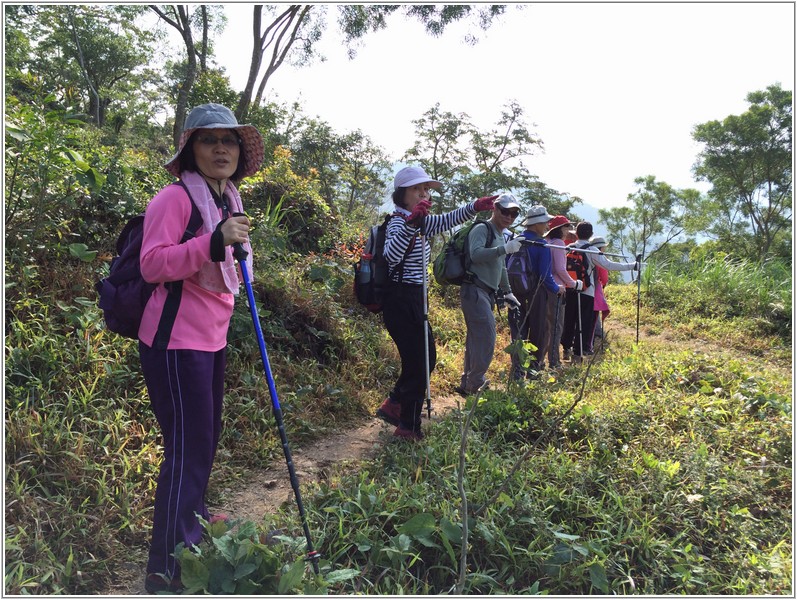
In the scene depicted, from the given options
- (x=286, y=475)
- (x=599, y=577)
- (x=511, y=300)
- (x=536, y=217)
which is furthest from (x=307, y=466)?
(x=536, y=217)

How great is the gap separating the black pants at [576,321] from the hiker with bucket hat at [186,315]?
5673mm

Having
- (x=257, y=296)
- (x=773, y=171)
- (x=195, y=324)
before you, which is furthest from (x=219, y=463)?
(x=773, y=171)

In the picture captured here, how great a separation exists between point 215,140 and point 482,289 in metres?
2.96

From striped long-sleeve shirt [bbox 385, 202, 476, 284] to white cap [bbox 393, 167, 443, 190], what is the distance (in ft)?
0.63

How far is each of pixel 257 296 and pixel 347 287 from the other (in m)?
1.75

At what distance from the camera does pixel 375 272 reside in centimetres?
376

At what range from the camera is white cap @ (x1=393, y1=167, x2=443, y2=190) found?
369 cm

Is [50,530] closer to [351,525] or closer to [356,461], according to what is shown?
[351,525]

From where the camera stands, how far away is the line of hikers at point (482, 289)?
12.2ft

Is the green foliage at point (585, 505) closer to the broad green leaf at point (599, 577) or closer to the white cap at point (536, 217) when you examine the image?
the broad green leaf at point (599, 577)

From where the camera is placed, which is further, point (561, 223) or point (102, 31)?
point (102, 31)

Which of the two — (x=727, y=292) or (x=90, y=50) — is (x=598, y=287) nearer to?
(x=727, y=292)

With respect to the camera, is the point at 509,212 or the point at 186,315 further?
the point at 509,212

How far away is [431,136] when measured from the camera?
17.2 meters
